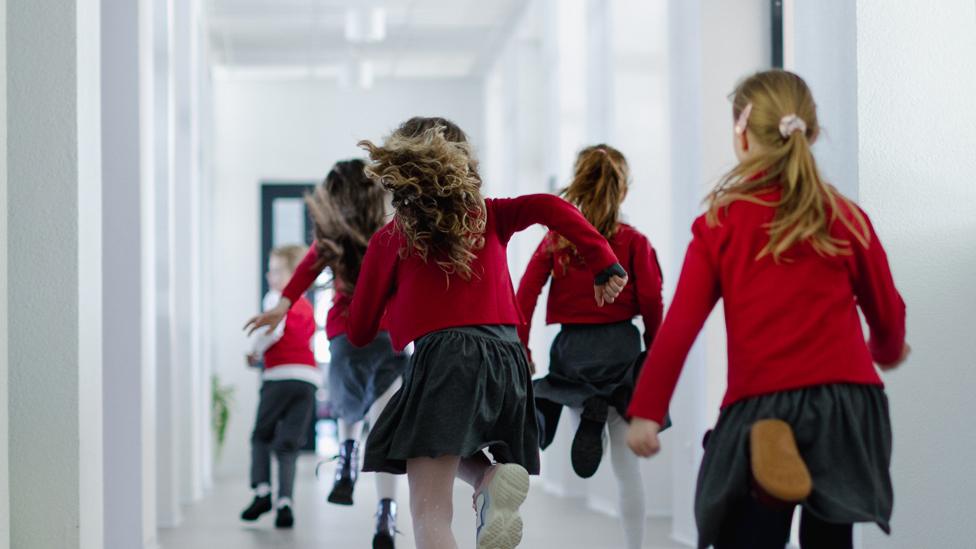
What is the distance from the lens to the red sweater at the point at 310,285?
4.37m

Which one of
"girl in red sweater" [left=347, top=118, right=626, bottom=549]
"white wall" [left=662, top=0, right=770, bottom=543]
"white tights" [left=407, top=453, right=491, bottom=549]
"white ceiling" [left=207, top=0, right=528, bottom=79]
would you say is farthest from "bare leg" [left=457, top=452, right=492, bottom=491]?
"white ceiling" [left=207, top=0, right=528, bottom=79]

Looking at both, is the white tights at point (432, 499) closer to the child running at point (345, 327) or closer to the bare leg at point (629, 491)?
the bare leg at point (629, 491)

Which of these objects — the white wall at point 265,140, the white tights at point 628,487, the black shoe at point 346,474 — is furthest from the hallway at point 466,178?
the white wall at point 265,140

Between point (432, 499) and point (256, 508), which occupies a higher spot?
point (432, 499)

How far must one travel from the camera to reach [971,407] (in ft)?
11.5

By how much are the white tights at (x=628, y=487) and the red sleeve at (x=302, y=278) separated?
99cm

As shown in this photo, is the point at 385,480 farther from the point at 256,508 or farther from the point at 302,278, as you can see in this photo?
the point at 256,508

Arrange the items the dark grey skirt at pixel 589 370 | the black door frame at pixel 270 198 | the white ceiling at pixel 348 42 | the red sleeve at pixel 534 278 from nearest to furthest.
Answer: the dark grey skirt at pixel 589 370 < the red sleeve at pixel 534 278 < the white ceiling at pixel 348 42 < the black door frame at pixel 270 198

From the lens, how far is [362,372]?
481cm

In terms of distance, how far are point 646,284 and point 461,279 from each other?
3.09 feet

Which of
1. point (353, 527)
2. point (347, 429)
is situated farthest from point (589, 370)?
point (353, 527)

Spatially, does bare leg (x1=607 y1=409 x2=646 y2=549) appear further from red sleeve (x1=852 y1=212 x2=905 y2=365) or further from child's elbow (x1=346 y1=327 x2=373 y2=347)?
red sleeve (x1=852 y1=212 x2=905 y2=365)

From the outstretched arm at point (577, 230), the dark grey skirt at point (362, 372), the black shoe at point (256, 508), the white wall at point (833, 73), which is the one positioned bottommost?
the black shoe at point (256, 508)

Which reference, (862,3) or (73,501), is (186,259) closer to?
(73,501)
